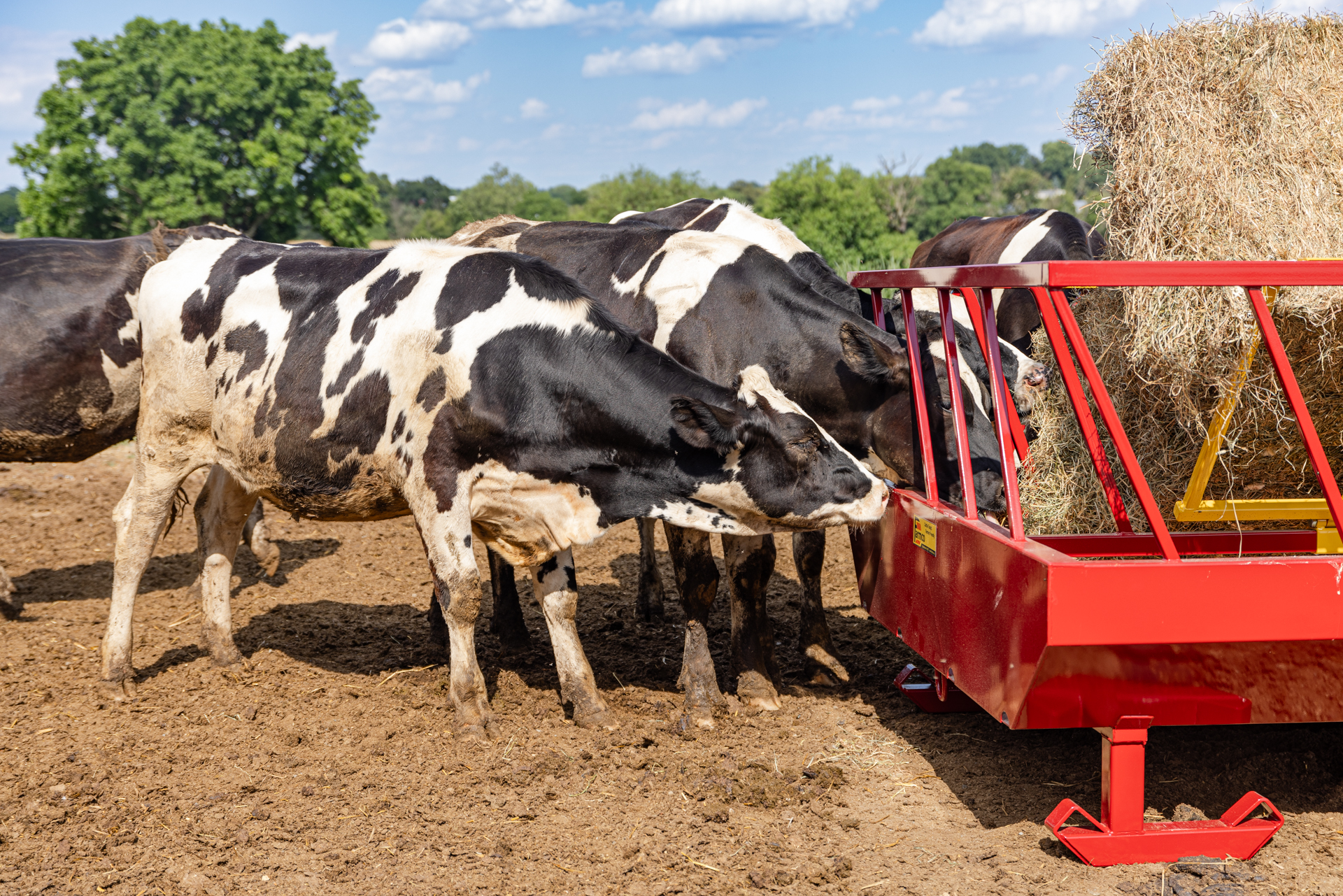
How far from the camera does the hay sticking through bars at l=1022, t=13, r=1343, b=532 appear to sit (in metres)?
4.03

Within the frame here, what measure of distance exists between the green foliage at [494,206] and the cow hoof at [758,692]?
5332 centimetres

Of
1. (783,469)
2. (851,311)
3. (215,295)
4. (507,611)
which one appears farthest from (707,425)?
(215,295)

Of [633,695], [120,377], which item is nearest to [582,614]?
[633,695]

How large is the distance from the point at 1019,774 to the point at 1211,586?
139cm

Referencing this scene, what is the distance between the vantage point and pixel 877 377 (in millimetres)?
5066

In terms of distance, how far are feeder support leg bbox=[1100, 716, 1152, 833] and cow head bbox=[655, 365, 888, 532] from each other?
1373 millimetres

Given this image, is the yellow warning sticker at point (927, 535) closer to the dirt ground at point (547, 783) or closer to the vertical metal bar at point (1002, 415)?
the vertical metal bar at point (1002, 415)

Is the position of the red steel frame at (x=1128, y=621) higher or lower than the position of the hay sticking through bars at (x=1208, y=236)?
lower

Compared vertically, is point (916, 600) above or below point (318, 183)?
below

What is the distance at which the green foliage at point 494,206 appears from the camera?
65188 mm

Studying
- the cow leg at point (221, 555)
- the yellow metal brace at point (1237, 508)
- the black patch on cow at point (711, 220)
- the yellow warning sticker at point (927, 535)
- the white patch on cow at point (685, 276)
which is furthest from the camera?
the black patch on cow at point (711, 220)

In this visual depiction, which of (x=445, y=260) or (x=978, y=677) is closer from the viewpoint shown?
(x=978, y=677)

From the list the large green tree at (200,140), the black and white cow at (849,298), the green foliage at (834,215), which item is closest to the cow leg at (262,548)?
the black and white cow at (849,298)

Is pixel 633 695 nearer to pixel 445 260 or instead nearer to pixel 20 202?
pixel 445 260
